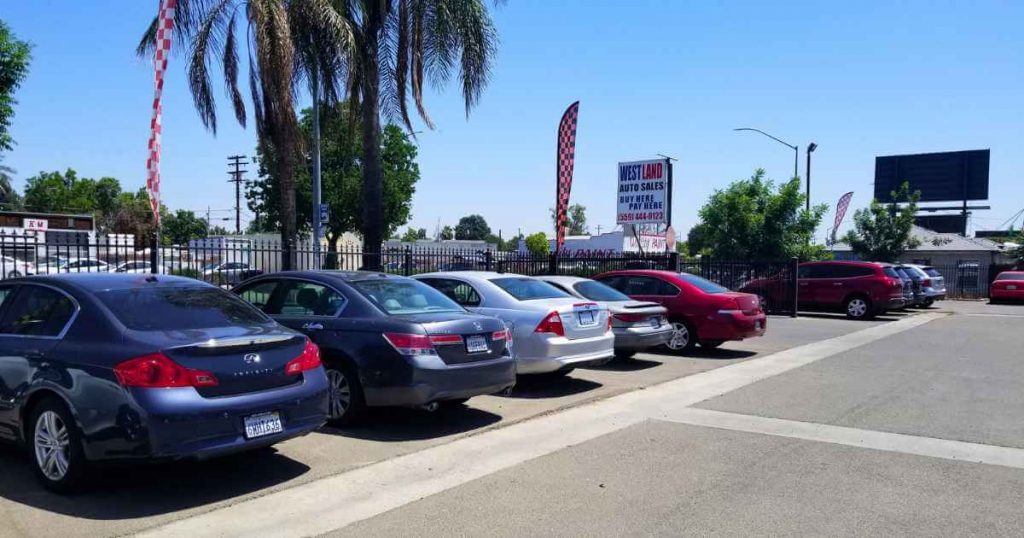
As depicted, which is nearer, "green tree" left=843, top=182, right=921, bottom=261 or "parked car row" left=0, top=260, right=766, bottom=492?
"parked car row" left=0, top=260, right=766, bottom=492

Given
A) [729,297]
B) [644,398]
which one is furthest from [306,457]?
[729,297]

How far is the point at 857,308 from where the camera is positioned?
22.2 m

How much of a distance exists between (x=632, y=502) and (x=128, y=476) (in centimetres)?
393

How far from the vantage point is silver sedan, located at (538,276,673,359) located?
11.4 meters

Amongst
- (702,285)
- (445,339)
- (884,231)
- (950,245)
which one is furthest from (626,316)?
(950,245)

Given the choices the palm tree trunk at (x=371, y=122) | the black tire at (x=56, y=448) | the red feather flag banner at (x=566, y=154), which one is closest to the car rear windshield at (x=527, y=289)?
the black tire at (x=56, y=448)

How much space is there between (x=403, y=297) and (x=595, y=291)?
15.2ft

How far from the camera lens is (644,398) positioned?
31.7 ft

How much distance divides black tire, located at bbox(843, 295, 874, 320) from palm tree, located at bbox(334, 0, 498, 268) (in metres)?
12.9

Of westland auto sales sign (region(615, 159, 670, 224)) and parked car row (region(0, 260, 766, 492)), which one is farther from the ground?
westland auto sales sign (region(615, 159, 670, 224))

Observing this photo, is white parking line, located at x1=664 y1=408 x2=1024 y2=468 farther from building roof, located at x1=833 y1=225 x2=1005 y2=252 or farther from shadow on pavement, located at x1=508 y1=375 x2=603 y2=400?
building roof, located at x1=833 y1=225 x2=1005 y2=252

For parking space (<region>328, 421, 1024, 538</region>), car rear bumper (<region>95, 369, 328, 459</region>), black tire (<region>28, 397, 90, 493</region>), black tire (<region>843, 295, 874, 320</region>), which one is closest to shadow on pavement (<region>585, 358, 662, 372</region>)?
parking space (<region>328, 421, 1024, 538</region>)

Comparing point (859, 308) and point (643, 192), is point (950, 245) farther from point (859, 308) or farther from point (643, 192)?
point (643, 192)

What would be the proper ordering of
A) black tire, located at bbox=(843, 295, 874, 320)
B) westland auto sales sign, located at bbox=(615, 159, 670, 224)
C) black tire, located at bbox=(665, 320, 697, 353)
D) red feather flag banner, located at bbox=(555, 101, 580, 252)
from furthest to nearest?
black tire, located at bbox=(843, 295, 874, 320)
westland auto sales sign, located at bbox=(615, 159, 670, 224)
red feather flag banner, located at bbox=(555, 101, 580, 252)
black tire, located at bbox=(665, 320, 697, 353)
